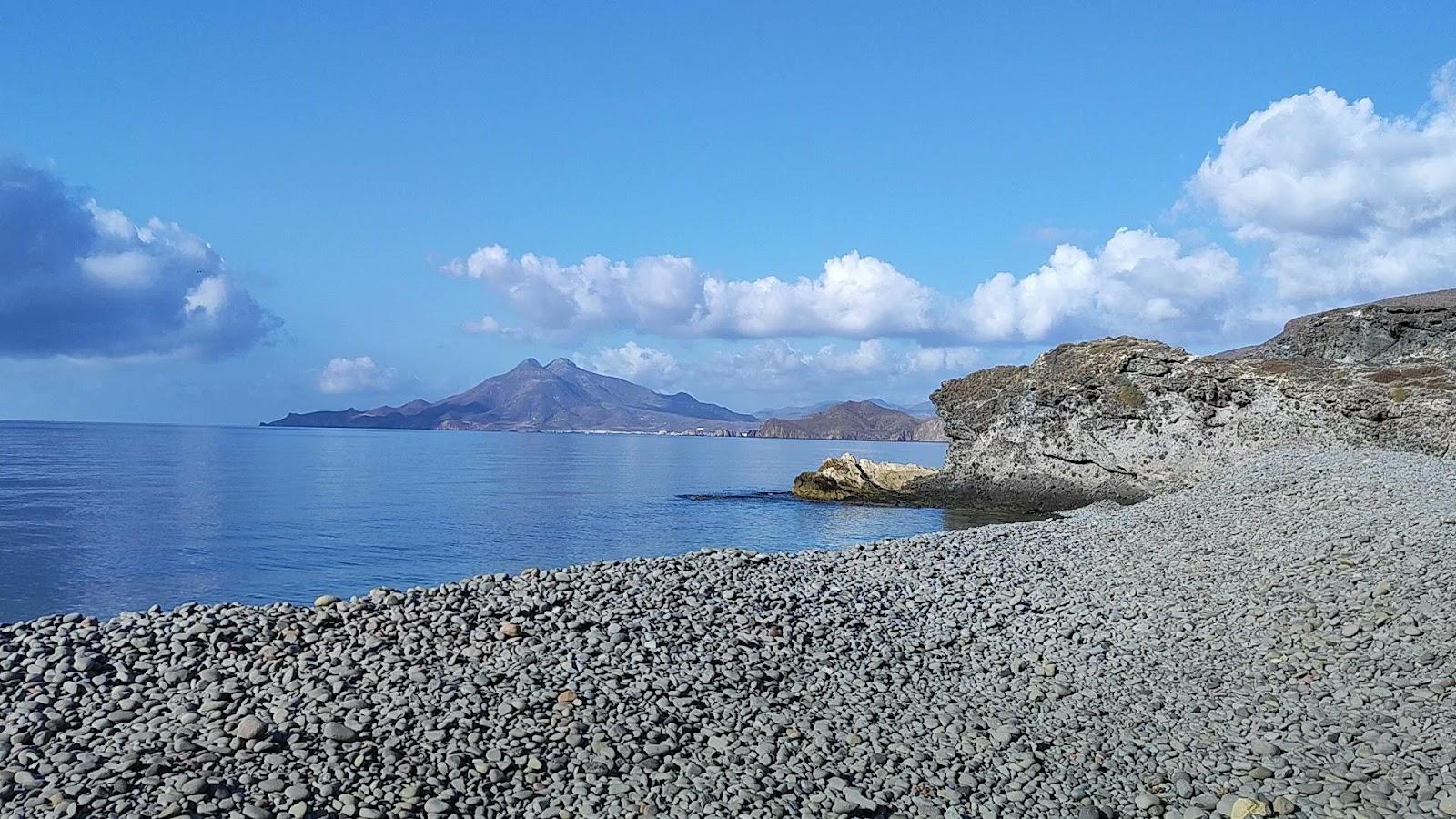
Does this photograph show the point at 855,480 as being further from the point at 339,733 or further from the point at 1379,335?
the point at 339,733

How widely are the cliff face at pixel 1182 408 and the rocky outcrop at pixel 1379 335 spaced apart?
0.05 meters

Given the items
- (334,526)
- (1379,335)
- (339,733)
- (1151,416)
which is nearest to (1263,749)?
(339,733)

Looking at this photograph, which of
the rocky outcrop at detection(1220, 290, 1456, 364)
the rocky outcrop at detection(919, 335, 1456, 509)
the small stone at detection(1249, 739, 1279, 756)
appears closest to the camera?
the small stone at detection(1249, 739, 1279, 756)

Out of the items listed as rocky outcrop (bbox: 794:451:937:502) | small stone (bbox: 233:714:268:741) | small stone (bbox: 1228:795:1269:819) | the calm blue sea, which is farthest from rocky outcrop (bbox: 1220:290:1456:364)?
small stone (bbox: 233:714:268:741)

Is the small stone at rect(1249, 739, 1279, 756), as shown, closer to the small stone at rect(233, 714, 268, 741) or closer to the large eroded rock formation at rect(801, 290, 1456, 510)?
the small stone at rect(233, 714, 268, 741)

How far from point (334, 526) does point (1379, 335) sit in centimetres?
4219

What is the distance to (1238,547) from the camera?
1764 centimetres

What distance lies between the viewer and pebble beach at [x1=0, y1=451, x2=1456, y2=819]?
25.2 feet

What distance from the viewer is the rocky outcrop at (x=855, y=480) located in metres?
45.7

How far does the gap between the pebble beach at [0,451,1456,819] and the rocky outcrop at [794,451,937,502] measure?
30321 mm

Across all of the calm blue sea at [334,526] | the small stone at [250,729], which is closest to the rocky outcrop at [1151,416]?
the calm blue sea at [334,526]

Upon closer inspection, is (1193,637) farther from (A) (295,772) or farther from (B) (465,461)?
(B) (465,461)

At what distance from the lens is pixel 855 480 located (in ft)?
153

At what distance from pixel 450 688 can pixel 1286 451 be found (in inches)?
1101
